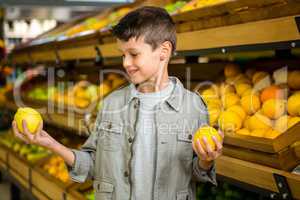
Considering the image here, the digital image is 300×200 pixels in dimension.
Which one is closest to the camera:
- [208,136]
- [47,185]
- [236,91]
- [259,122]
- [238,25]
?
[208,136]

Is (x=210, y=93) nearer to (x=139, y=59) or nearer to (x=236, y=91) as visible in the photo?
(x=236, y=91)

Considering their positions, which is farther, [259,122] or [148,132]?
[259,122]

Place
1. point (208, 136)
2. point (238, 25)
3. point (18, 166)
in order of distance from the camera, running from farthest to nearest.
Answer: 1. point (18, 166)
2. point (238, 25)
3. point (208, 136)

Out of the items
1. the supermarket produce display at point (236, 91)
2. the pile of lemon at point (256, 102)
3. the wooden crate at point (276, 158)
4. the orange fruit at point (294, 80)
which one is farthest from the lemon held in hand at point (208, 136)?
the orange fruit at point (294, 80)

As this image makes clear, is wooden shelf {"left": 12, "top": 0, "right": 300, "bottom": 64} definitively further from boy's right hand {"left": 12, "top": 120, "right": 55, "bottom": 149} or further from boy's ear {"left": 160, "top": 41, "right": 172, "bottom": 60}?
→ boy's right hand {"left": 12, "top": 120, "right": 55, "bottom": 149}

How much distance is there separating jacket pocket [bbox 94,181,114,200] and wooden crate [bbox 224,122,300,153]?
0.49 meters

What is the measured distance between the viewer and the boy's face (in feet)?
4.34

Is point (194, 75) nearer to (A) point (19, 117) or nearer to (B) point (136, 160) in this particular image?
(B) point (136, 160)

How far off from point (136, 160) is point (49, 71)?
3.71 m

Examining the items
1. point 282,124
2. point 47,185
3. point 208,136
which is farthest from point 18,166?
point 208,136

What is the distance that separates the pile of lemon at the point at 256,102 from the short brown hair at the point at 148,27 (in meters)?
0.50

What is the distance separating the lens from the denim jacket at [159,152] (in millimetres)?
1390

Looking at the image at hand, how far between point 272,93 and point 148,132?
63 cm

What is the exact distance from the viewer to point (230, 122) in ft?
5.39
